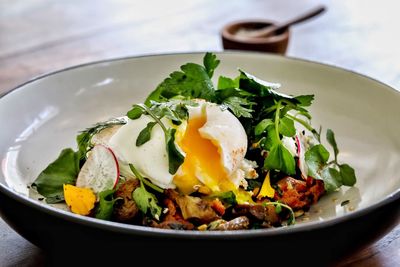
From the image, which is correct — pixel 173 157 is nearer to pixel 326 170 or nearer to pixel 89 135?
pixel 89 135

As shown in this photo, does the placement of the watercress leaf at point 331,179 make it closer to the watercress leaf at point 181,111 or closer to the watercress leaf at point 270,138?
the watercress leaf at point 270,138

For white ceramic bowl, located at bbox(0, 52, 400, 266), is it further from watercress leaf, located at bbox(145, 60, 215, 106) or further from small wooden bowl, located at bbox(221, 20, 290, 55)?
small wooden bowl, located at bbox(221, 20, 290, 55)

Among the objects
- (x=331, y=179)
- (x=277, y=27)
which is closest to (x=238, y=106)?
(x=331, y=179)

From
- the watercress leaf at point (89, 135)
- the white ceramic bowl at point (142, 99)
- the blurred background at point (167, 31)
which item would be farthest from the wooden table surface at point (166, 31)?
the watercress leaf at point (89, 135)

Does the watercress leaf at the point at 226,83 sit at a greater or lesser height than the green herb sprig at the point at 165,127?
lesser

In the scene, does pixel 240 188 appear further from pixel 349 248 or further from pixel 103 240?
pixel 103 240

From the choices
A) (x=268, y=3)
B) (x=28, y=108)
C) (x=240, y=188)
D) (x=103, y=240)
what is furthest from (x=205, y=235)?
(x=268, y=3)
